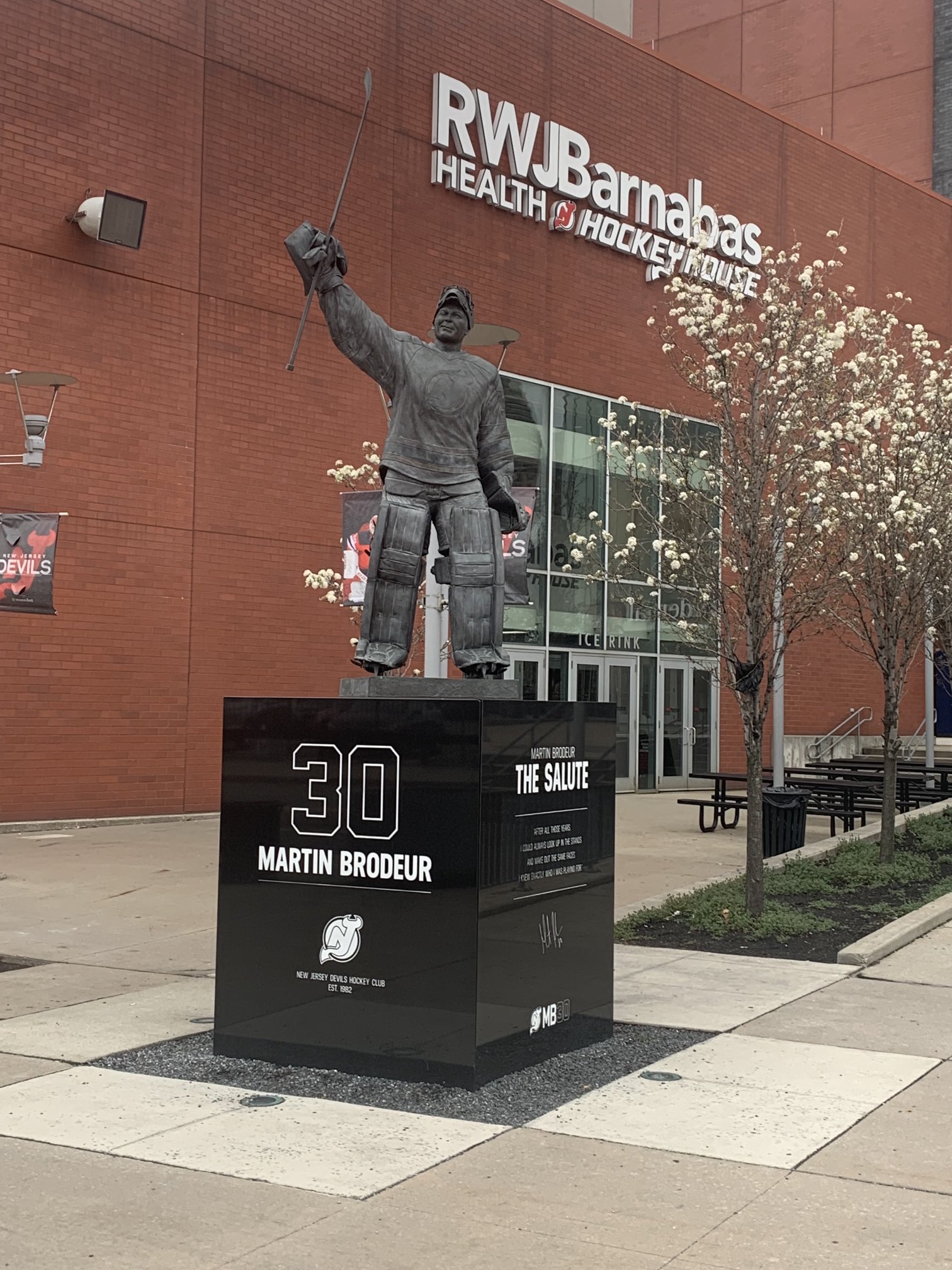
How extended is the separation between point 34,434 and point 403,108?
30.5 feet

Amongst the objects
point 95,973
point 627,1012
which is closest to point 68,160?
point 95,973

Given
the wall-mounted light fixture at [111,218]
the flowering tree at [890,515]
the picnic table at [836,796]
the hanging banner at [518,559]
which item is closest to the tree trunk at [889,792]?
the flowering tree at [890,515]

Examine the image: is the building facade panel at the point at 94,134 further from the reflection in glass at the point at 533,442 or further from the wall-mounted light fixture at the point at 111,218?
the reflection in glass at the point at 533,442

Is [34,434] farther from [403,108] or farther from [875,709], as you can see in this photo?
[875,709]

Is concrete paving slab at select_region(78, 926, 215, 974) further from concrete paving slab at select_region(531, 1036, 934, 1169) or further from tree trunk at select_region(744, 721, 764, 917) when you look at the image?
tree trunk at select_region(744, 721, 764, 917)

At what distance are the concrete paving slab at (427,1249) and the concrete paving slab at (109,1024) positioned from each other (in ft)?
9.51

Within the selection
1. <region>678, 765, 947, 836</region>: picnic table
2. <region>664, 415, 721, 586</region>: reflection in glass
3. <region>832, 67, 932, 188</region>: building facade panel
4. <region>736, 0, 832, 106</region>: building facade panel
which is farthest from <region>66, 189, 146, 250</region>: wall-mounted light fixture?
<region>736, 0, 832, 106</region>: building facade panel

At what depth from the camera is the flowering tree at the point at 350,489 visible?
19141mm

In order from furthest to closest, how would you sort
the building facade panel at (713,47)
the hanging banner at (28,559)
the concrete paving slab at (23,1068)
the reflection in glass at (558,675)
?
1. the building facade panel at (713,47)
2. the reflection in glass at (558,675)
3. the hanging banner at (28,559)
4. the concrete paving slab at (23,1068)

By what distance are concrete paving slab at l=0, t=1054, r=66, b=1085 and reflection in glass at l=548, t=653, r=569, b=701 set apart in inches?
734

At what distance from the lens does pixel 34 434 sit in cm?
1722

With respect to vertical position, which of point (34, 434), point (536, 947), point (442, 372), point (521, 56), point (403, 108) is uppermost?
point (521, 56)

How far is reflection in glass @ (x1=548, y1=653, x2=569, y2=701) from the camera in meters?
25.9

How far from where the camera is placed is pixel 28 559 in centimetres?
1636
